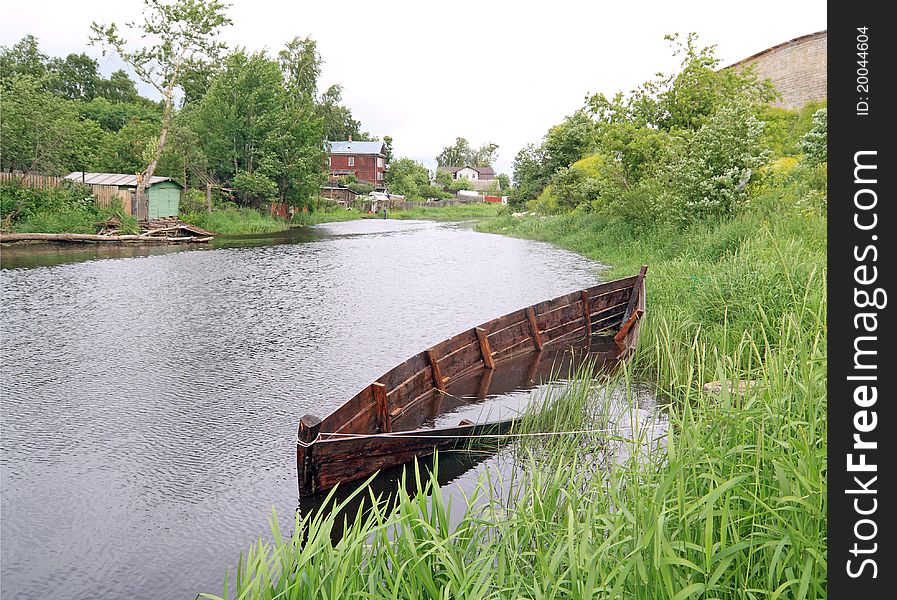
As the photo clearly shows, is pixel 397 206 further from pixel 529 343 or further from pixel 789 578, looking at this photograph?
pixel 789 578

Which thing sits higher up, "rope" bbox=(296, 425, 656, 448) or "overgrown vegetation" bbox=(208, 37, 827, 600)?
"overgrown vegetation" bbox=(208, 37, 827, 600)

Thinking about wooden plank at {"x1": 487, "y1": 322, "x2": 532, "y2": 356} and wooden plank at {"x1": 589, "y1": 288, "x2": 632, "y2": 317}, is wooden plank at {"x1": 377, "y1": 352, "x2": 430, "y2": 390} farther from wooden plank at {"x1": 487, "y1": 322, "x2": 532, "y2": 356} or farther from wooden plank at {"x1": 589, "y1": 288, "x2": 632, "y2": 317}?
wooden plank at {"x1": 589, "y1": 288, "x2": 632, "y2": 317}

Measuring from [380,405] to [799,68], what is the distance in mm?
33381

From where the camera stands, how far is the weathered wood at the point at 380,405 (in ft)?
24.9

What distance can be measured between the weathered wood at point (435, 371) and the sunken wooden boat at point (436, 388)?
1cm

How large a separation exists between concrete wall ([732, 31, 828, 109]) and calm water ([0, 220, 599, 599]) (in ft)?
54.9

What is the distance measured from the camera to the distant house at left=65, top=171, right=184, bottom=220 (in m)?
35.8

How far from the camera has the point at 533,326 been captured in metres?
12.5

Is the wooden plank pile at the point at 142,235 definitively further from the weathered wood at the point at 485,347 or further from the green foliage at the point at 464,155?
the green foliage at the point at 464,155

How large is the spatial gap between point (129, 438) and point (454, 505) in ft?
13.4

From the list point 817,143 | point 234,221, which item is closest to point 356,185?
point 234,221

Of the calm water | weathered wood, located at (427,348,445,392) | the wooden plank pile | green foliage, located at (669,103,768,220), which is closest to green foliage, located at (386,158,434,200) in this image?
the wooden plank pile

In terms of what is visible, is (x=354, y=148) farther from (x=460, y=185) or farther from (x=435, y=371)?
(x=435, y=371)
